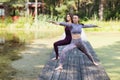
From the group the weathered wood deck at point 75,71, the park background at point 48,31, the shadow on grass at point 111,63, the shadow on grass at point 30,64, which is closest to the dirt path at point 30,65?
the shadow on grass at point 30,64

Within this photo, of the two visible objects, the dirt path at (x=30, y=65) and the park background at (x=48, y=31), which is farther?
the park background at (x=48, y=31)

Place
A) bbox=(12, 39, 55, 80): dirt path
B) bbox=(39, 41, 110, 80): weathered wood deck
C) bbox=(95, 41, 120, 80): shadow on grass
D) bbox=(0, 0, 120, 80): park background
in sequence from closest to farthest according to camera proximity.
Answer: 1. bbox=(39, 41, 110, 80): weathered wood deck
2. bbox=(12, 39, 55, 80): dirt path
3. bbox=(95, 41, 120, 80): shadow on grass
4. bbox=(0, 0, 120, 80): park background

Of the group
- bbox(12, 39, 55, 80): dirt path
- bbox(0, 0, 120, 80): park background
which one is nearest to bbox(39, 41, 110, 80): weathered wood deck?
bbox(12, 39, 55, 80): dirt path

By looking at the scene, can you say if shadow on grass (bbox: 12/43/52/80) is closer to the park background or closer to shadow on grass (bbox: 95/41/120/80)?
the park background

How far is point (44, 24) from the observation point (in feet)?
118

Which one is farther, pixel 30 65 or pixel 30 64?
pixel 30 64

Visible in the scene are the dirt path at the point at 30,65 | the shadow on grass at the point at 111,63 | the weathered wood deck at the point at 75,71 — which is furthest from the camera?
the shadow on grass at the point at 111,63

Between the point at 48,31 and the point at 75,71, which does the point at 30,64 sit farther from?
the point at 48,31

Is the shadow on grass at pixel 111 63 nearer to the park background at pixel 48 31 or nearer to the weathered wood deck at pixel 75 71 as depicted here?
the park background at pixel 48 31

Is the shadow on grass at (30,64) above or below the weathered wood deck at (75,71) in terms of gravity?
below

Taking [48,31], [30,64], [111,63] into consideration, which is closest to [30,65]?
[30,64]

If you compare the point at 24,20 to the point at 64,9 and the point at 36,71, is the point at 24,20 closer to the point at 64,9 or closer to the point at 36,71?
the point at 64,9

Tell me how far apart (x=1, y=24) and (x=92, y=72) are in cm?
2816

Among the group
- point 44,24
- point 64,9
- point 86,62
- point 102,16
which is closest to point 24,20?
point 44,24
